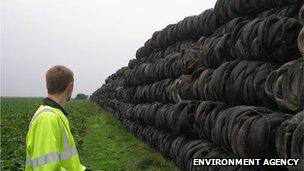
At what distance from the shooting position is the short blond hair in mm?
4555

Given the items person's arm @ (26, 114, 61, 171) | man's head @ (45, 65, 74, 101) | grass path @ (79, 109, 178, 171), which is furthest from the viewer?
grass path @ (79, 109, 178, 171)

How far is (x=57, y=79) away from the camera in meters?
4.55

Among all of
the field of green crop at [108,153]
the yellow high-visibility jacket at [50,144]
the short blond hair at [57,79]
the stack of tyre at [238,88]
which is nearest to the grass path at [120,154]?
the field of green crop at [108,153]

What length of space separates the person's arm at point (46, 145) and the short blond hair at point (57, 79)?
12.3 inches

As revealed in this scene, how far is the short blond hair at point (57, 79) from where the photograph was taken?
4555 mm

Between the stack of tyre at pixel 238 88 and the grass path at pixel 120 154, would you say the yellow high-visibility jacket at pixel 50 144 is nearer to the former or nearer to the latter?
the stack of tyre at pixel 238 88

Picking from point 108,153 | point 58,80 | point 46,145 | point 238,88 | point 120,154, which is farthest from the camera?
point 108,153

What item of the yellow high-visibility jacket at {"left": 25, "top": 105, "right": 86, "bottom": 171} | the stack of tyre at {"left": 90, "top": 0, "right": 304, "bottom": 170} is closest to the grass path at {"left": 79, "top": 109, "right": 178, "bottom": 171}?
the stack of tyre at {"left": 90, "top": 0, "right": 304, "bottom": 170}

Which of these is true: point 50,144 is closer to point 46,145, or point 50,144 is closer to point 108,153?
point 46,145

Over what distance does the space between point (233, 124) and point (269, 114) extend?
62 cm

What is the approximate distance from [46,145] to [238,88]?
2.70 metres

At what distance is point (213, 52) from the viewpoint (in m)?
7.11

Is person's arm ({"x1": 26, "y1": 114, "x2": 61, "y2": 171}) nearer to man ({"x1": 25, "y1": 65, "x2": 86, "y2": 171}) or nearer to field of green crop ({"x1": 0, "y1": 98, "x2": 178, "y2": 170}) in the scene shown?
man ({"x1": 25, "y1": 65, "x2": 86, "y2": 171})

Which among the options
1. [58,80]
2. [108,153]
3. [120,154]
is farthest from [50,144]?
[108,153]
